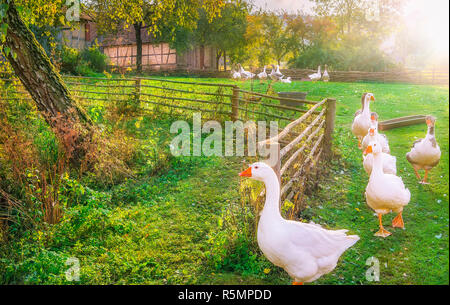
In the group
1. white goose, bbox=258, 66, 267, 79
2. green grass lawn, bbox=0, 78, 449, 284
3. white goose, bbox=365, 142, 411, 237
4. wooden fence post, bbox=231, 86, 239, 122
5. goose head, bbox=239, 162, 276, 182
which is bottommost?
green grass lawn, bbox=0, 78, 449, 284

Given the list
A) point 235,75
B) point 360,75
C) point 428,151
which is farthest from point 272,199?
point 360,75

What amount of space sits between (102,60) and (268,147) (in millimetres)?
20221

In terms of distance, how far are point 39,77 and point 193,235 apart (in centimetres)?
312

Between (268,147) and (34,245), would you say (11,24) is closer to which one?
(34,245)

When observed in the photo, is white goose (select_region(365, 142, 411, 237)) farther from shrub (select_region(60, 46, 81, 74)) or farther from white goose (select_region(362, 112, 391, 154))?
shrub (select_region(60, 46, 81, 74))

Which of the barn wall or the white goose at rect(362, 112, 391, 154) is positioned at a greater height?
the barn wall

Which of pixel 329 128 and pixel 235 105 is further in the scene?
pixel 235 105

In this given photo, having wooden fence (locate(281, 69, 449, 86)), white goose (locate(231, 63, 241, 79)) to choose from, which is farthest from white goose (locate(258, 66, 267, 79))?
white goose (locate(231, 63, 241, 79))

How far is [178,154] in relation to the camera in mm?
6426

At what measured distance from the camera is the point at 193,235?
12.7ft

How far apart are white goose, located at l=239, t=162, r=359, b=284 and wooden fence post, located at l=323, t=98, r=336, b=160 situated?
3992mm

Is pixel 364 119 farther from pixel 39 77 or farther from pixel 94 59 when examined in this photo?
pixel 94 59

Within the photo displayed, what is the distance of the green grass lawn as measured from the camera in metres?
3.04

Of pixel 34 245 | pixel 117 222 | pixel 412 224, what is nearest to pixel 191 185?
pixel 117 222
